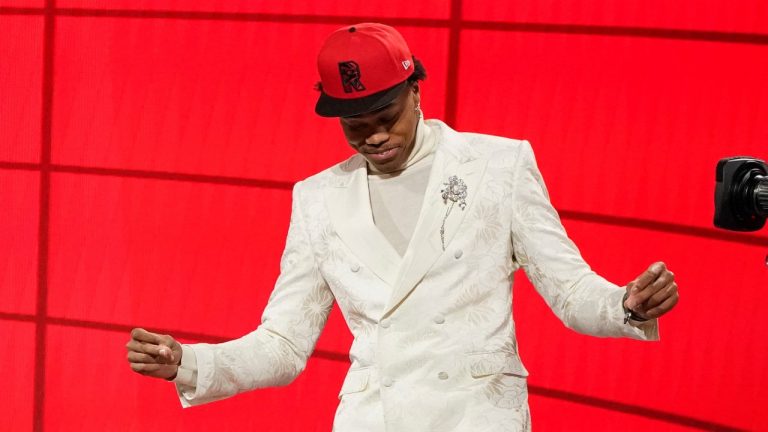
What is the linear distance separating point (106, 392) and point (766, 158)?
214 cm

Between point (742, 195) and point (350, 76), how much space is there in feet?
2.51

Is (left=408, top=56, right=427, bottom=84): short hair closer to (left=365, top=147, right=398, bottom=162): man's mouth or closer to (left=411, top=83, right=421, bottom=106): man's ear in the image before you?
(left=411, top=83, right=421, bottom=106): man's ear

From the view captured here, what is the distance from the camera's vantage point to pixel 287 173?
3.31m

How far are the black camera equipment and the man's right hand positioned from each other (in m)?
0.97

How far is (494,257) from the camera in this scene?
83.4 inches

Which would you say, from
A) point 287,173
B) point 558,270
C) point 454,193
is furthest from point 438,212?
point 287,173

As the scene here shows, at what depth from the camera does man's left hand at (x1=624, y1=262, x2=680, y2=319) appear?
172 centimetres

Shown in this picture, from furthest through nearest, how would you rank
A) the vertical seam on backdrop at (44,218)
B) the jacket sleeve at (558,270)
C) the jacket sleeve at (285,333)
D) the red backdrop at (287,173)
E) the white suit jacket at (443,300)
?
1. the vertical seam on backdrop at (44,218)
2. the red backdrop at (287,173)
3. the jacket sleeve at (285,333)
4. the white suit jacket at (443,300)
5. the jacket sleeve at (558,270)

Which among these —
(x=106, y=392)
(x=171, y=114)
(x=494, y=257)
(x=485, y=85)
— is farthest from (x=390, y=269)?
(x=106, y=392)

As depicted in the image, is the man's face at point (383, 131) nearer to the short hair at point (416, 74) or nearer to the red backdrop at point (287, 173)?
the short hair at point (416, 74)

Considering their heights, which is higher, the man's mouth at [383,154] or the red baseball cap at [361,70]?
the red baseball cap at [361,70]

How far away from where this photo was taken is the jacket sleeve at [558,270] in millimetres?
1910

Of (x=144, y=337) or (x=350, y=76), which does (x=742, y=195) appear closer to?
(x=350, y=76)

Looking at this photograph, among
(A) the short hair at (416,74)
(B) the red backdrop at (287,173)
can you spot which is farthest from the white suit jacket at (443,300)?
(B) the red backdrop at (287,173)
